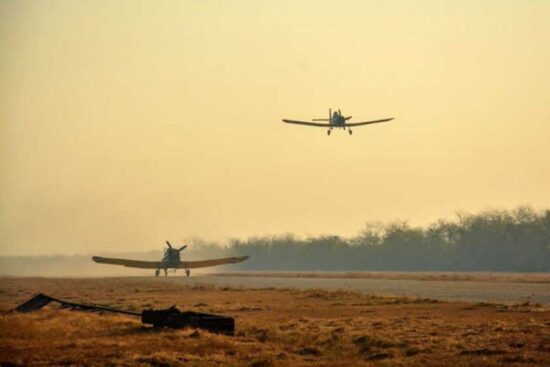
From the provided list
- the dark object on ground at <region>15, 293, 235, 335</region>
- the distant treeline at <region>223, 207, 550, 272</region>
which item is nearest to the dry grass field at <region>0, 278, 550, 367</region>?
the dark object on ground at <region>15, 293, 235, 335</region>

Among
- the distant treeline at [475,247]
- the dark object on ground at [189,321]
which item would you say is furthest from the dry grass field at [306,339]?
the distant treeline at [475,247]

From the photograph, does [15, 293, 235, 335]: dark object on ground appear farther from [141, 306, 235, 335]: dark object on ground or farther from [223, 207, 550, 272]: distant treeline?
[223, 207, 550, 272]: distant treeline

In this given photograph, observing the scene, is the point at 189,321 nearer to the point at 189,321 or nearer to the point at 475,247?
the point at 189,321

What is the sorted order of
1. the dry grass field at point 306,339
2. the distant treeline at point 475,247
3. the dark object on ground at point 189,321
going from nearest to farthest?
the dry grass field at point 306,339 < the dark object on ground at point 189,321 < the distant treeline at point 475,247

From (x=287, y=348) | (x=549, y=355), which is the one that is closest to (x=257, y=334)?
(x=287, y=348)

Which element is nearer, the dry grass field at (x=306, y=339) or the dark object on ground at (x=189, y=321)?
the dry grass field at (x=306, y=339)

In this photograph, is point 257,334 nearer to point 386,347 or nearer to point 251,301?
point 386,347

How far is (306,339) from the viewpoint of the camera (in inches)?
1262

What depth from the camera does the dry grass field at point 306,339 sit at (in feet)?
84.2

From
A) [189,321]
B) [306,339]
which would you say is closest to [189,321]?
[189,321]

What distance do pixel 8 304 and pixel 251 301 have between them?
17.9m

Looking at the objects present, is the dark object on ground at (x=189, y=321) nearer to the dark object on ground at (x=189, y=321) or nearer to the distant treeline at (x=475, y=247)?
the dark object on ground at (x=189, y=321)

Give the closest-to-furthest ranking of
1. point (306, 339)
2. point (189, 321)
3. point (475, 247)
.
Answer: point (306, 339)
point (189, 321)
point (475, 247)

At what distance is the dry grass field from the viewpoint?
1010 inches
